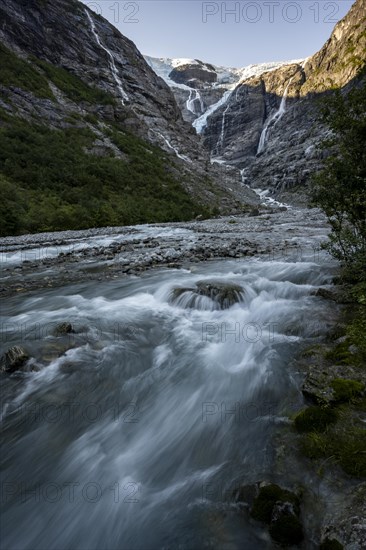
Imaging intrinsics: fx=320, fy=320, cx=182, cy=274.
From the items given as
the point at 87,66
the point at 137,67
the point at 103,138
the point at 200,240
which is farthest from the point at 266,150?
the point at 200,240

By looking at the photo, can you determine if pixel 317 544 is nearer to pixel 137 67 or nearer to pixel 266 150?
pixel 137 67

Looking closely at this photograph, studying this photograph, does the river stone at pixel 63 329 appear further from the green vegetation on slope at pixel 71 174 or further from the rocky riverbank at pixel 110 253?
the green vegetation on slope at pixel 71 174

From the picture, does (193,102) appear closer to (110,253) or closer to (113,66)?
(113,66)

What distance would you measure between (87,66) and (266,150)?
6292 centimetres

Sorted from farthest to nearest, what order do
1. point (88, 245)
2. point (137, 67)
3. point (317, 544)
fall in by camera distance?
point (137, 67) < point (88, 245) < point (317, 544)

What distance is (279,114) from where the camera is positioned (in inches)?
4540

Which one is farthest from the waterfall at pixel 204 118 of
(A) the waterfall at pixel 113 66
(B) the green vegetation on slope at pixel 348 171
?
(B) the green vegetation on slope at pixel 348 171

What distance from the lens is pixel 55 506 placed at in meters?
3.32

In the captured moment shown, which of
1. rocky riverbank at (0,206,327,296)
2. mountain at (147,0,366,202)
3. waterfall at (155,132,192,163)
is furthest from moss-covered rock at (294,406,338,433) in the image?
mountain at (147,0,366,202)

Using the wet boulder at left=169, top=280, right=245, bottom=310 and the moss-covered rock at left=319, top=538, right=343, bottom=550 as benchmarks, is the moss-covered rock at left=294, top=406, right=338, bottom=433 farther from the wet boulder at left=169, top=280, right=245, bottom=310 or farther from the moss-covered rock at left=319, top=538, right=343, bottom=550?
the wet boulder at left=169, top=280, right=245, bottom=310

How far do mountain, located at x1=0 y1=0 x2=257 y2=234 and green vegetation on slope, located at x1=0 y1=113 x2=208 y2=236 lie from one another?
0.32 ft

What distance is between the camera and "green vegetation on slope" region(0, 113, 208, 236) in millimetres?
22953

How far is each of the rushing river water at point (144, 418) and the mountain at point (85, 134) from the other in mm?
17336

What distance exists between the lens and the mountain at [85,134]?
2678 cm
